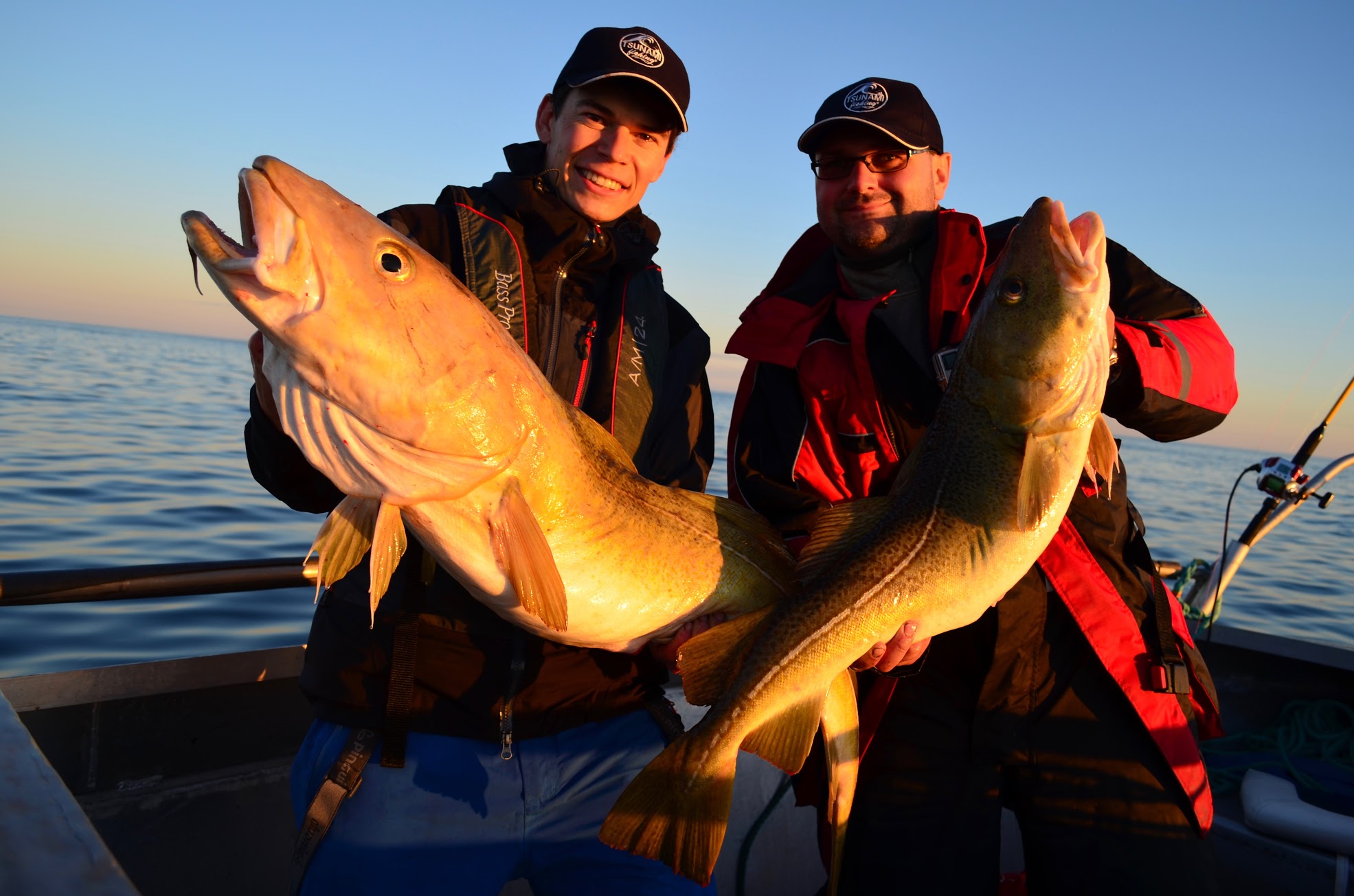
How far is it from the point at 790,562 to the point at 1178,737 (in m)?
1.44

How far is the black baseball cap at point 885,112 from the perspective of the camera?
3.23 meters

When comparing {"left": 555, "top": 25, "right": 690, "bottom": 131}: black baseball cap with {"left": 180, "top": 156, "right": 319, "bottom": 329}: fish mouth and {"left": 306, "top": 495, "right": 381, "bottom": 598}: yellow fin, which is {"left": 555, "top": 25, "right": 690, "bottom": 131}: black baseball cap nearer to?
{"left": 180, "top": 156, "right": 319, "bottom": 329}: fish mouth

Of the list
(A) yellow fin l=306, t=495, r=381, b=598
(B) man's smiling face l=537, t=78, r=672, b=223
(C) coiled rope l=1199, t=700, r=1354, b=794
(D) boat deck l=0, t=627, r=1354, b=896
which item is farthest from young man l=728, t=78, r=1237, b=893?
(C) coiled rope l=1199, t=700, r=1354, b=794

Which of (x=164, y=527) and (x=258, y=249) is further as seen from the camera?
(x=164, y=527)

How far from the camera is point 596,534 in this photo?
2.46m

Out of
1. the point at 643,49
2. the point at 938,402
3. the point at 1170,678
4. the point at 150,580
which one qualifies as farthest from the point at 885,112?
the point at 150,580

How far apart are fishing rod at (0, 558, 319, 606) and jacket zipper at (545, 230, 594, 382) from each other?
1081 mm

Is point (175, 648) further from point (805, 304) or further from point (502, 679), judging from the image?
point (805, 304)

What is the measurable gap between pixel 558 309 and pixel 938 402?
150 centimetres

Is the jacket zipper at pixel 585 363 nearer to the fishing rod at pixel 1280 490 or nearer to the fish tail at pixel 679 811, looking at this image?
the fish tail at pixel 679 811

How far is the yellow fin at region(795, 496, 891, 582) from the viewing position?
278cm

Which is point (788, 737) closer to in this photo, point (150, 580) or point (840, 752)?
point (840, 752)

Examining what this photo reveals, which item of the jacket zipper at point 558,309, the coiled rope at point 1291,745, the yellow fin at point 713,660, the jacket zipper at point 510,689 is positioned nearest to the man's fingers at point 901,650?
the yellow fin at point 713,660

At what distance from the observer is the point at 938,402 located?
3.12 m
